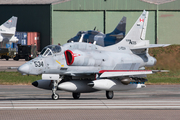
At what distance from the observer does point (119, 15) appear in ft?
194

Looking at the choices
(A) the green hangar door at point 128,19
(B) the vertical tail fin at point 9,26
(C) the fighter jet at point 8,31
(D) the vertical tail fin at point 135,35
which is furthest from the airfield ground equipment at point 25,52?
(D) the vertical tail fin at point 135,35

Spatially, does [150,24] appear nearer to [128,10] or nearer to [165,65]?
[128,10]

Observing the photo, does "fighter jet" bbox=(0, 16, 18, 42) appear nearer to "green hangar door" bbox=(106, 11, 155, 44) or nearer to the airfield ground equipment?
the airfield ground equipment

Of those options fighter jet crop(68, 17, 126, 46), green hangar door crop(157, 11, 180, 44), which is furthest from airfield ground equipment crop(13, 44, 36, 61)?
green hangar door crop(157, 11, 180, 44)

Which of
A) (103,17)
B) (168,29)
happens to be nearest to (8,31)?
(103,17)

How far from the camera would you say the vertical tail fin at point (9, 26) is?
59.1 m

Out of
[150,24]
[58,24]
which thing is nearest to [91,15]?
[58,24]

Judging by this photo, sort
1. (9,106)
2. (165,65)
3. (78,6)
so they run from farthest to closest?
(78,6) → (165,65) → (9,106)

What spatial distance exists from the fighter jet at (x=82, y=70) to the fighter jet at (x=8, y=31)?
42.5m

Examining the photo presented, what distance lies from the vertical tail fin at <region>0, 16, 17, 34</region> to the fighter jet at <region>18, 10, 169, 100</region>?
4259 cm

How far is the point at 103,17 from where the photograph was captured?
59.5 m

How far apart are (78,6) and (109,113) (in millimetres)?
47221

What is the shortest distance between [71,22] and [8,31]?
11.2 metres

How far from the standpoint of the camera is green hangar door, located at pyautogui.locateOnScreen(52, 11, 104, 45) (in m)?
59.0
